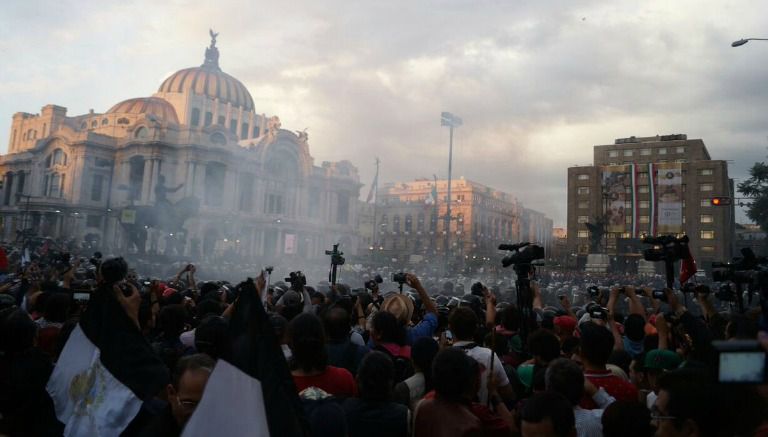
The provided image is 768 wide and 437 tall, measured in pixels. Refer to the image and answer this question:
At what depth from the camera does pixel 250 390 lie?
7.34 feet

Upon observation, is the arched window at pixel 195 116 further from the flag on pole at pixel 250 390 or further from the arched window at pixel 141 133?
the flag on pole at pixel 250 390

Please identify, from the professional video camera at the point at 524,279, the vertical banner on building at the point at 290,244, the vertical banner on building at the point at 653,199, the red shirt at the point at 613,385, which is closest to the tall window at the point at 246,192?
the vertical banner on building at the point at 290,244

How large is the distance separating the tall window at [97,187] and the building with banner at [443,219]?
1613 inches

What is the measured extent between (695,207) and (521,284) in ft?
256

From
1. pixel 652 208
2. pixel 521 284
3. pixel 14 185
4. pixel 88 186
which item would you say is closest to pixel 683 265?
pixel 521 284

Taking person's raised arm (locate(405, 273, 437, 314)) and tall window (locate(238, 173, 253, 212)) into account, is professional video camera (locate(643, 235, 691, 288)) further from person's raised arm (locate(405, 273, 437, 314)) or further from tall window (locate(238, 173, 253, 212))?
tall window (locate(238, 173, 253, 212))

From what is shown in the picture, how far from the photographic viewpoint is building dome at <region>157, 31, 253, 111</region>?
235 ft

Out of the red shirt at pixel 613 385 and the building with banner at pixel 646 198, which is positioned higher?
the building with banner at pixel 646 198

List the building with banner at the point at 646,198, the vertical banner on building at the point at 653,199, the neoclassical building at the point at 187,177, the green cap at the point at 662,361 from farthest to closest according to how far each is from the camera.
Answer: the neoclassical building at the point at 187,177
the building with banner at the point at 646,198
the vertical banner on building at the point at 653,199
the green cap at the point at 662,361

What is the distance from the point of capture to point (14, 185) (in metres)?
66.1

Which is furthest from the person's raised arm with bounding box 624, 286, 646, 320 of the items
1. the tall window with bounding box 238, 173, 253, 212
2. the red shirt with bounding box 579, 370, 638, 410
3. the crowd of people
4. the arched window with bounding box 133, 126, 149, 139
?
the arched window with bounding box 133, 126, 149, 139

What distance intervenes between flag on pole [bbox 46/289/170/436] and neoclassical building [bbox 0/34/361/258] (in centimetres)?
4298

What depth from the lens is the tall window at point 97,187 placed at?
56.6 m

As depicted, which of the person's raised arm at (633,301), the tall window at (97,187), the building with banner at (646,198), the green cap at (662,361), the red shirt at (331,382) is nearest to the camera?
the red shirt at (331,382)
